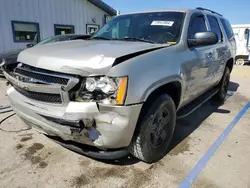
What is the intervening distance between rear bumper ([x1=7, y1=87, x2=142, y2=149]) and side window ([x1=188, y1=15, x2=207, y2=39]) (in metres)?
1.76

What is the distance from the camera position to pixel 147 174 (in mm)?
2557

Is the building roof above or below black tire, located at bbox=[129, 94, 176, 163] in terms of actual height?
above

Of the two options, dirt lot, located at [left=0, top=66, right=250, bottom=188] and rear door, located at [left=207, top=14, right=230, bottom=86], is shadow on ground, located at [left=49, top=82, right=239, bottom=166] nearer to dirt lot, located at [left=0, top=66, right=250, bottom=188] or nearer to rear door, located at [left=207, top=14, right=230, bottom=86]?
dirt lot, located at [left=0, top=66, right=250, bottom=188]

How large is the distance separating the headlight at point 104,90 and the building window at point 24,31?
28.0 feet

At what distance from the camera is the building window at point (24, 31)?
9.71 m

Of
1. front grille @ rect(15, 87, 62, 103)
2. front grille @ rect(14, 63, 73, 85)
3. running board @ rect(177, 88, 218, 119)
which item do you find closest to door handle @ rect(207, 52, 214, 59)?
running board @ rect(177, 88, 218, 119)

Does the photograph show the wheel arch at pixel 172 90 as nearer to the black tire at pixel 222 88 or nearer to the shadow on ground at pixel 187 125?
the shadow on ground at pixel 187 125

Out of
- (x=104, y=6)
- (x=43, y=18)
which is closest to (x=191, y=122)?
(x=43, y=18)

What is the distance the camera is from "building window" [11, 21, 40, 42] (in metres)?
9.71

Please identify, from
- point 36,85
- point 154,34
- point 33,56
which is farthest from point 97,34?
point 36,85

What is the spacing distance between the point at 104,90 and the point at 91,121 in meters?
0.31

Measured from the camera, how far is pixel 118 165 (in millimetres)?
2729

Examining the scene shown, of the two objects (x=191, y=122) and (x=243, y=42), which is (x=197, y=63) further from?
(x=243, y=42)

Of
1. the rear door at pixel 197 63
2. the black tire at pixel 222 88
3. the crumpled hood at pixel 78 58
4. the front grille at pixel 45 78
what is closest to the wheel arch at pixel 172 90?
the rear door at pixel 197 63
